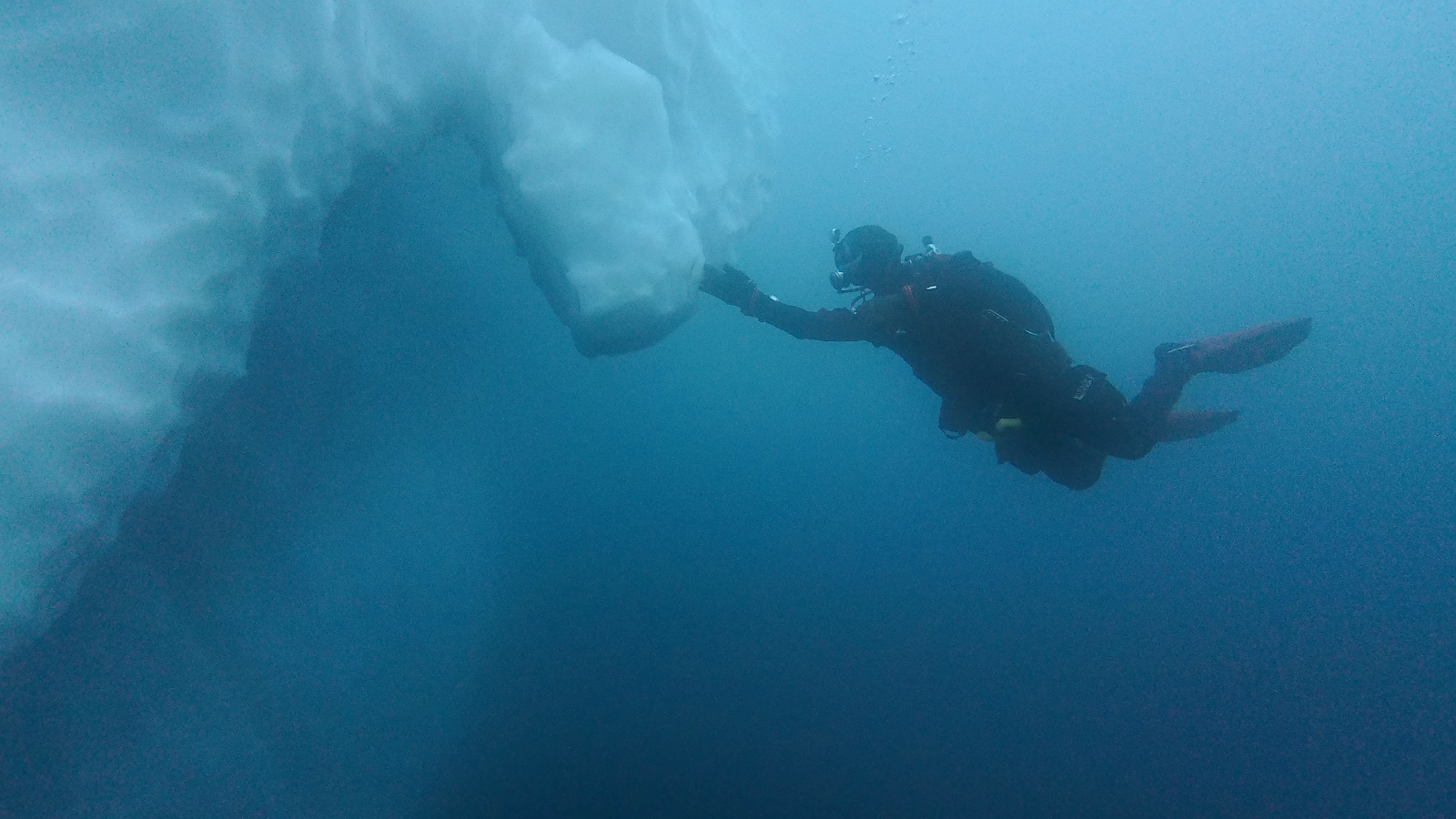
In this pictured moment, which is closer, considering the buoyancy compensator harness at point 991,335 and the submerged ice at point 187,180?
the submerged ice at point 187,180

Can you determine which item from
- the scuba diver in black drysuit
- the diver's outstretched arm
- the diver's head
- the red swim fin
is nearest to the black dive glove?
the diver's outstretched arm

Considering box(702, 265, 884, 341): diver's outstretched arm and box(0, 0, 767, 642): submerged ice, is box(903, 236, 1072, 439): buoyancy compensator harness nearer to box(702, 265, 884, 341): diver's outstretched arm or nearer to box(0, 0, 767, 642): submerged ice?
box(702, 265, 884, 341): diver's outstretched arm

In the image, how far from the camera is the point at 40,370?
8.13 feet

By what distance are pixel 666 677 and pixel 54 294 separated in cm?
1439

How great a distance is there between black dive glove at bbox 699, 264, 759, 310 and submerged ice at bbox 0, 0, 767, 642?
1.69 feet

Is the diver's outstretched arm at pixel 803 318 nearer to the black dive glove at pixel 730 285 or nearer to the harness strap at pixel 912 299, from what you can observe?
the black dive glove at pixel 730 285

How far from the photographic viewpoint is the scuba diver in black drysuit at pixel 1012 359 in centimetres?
432

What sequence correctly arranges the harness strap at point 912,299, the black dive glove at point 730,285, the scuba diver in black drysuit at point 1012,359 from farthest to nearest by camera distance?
the black dive glove at point 730,285 → the harness strap at point 912,299 → the scuba diver in black drysuit at point 1012,359

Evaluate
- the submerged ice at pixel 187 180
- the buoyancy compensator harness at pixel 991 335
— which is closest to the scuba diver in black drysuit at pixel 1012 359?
the buoyancy compensator harness at pixel 991 335

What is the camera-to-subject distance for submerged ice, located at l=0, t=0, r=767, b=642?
8.14 ft

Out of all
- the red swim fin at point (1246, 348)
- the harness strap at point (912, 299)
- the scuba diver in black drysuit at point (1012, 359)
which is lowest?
the red swim fin at point (1246, 348)

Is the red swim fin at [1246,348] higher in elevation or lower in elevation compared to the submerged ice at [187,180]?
lower

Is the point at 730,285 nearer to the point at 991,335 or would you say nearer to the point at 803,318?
the point at 803,318

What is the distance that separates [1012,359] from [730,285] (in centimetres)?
223
